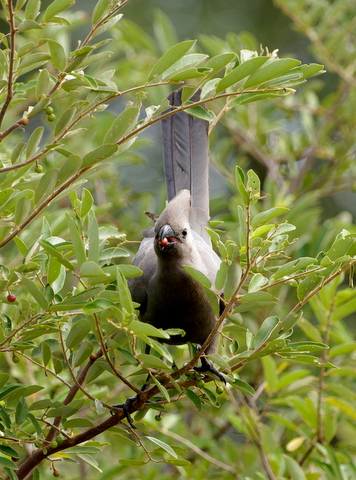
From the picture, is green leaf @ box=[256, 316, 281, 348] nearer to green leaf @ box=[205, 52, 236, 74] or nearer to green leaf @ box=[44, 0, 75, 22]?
green leaf @ box=[205, 52, 236, 74]

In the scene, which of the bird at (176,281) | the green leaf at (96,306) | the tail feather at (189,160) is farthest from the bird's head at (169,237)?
the green leaf at (96,306)

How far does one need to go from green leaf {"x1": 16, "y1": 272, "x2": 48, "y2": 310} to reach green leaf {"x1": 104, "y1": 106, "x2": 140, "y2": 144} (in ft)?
1.41

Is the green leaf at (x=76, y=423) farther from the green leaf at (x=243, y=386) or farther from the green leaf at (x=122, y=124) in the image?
the green leaf at (x=122, y=124)

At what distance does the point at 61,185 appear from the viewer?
1.69 metres

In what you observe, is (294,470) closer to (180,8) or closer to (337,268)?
(337,268)

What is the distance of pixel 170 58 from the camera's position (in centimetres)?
164

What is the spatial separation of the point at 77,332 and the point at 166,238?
0.67m

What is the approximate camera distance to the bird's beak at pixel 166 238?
221 cm

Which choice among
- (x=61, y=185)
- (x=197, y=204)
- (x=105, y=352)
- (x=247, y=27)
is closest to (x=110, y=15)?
(x=61, y=185)

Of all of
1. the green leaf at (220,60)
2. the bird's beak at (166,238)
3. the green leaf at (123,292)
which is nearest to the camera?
the green leaf at (123,292)

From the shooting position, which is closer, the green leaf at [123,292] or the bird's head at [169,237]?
the green leaf at [123,292]

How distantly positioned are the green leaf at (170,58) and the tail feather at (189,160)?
1.09m

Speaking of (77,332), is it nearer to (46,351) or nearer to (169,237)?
(46,351)

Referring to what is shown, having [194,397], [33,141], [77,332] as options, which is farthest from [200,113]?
[194,397]
